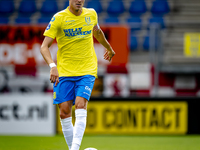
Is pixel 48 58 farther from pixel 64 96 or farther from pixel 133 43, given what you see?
pixel 133 43

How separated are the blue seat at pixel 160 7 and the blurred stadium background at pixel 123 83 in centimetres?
62

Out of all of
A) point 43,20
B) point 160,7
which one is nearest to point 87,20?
point 43,20

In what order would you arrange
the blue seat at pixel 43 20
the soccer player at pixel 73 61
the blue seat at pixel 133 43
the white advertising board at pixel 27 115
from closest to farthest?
the soccer player at pixel 73 61
the white advertising board at pixel 27 115
the blue seat at pixel 133 43
the blue seat at pixel 43 20

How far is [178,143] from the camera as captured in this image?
17.9 feet

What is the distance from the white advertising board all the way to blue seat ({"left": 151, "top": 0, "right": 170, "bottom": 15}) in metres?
5.65

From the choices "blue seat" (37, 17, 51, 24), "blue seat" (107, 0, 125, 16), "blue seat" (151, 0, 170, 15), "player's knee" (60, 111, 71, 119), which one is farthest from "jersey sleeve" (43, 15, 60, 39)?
"blue seat" (151, 0, 170, 15)

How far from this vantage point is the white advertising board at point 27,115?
6.80m

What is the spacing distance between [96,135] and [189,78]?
10.7ft

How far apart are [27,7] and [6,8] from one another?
62cm

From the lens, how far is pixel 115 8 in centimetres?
1141

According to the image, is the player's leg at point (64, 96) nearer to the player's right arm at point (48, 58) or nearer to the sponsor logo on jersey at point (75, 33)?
the player's right arm at point (48, 58)

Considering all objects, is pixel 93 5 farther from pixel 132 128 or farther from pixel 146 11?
pixel 132 128

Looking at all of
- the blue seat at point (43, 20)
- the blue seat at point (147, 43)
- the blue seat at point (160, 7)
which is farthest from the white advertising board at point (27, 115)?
the blue seat at point (160, 7)

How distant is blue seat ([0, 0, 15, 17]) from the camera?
1135 cm
